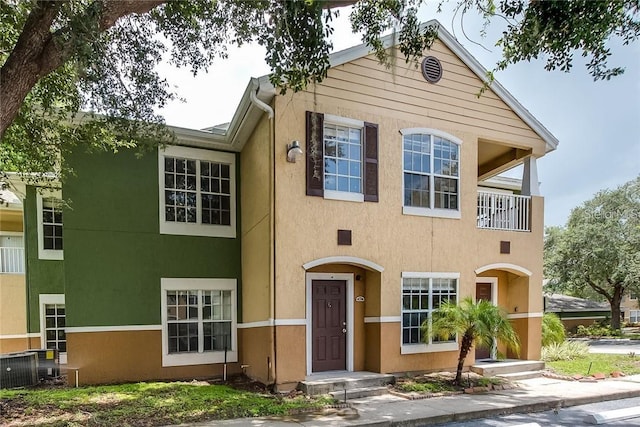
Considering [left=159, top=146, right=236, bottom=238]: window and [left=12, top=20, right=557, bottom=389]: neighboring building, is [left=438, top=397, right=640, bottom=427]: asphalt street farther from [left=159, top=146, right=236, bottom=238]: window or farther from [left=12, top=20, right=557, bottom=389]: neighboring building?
[left=159, top=146, right=236, bottom=238]: window

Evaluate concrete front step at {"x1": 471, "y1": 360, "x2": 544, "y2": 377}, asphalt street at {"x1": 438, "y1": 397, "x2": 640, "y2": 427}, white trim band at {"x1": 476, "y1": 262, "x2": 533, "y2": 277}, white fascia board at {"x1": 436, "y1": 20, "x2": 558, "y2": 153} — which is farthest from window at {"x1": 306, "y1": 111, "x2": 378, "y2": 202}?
concrete front step at {"x1": 471, "y1": 360, "x2": 544, "y2": 377}

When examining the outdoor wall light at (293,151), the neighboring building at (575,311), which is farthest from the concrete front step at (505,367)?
the neighboring building at (575,311)

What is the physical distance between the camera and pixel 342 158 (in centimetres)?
891

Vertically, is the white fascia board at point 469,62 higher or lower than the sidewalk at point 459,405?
higher

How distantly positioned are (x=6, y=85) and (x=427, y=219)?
26.9 ft

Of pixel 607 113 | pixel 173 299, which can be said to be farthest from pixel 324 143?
pixel 607 113

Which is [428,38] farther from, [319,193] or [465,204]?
[465,204]

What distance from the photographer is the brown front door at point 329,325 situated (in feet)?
29.6

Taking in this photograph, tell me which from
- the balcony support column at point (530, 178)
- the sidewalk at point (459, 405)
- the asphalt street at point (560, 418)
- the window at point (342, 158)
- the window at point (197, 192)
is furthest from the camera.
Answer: the balcony support column at point (530, 178)

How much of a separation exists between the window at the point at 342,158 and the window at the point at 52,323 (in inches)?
367

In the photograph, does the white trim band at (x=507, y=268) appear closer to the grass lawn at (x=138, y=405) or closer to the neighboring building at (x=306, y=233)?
the neighboring building at (x=306, y=233)

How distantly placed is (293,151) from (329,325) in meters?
4.06

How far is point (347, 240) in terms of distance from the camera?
28.6ft

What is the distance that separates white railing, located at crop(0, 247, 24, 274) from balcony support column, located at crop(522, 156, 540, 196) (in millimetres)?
15810
